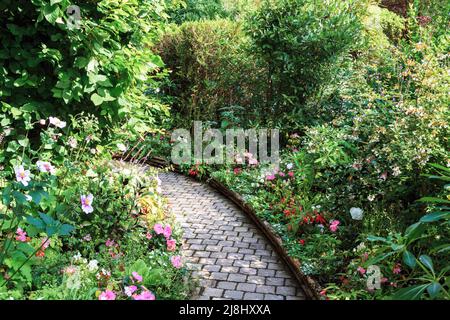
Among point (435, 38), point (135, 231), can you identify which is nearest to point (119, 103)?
point (135, 231)

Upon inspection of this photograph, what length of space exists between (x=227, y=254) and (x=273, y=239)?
50 cm

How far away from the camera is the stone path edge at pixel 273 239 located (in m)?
3.30

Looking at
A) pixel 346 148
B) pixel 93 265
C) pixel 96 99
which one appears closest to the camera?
pixel 93 265

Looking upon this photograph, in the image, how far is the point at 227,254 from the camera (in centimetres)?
396

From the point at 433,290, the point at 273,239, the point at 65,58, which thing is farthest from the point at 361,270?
the point at 65,58

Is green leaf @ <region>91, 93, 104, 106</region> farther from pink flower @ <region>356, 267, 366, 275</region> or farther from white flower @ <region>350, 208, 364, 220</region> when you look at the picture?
pink flower @ <region>356, 267, 366, 275</region>

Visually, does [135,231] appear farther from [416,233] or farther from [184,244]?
[416,233]

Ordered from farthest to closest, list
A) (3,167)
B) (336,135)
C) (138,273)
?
(336,135)
(3,167)
(138,273)

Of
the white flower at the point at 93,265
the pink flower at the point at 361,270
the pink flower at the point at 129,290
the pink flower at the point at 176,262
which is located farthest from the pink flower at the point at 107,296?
the pink flower at the point at 361,270

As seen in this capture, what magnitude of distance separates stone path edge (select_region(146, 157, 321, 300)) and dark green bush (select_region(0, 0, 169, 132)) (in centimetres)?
181

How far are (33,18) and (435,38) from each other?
5.01 m

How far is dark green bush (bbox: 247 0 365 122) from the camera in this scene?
19.7ft

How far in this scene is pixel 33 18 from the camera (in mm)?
3475

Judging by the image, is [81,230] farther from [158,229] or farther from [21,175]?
[21,175]
